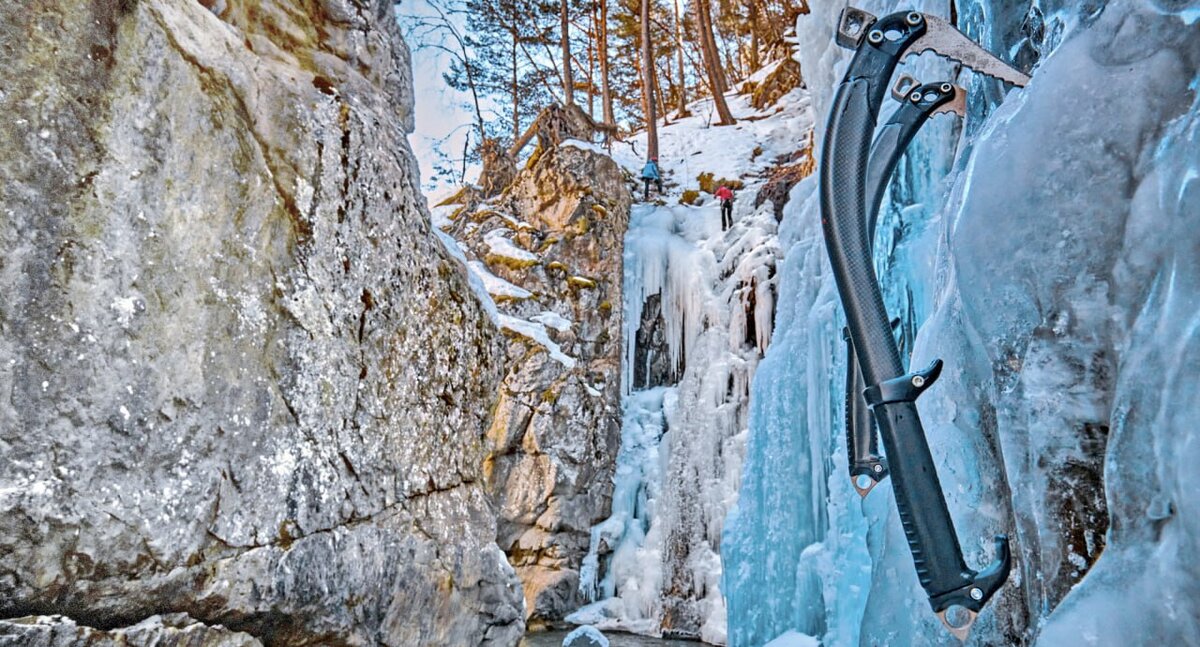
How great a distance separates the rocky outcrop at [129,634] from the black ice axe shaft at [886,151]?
2.61 meters

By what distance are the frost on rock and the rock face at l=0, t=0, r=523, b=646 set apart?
2.61 meters

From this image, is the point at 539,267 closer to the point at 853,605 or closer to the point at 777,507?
the point at 777,507

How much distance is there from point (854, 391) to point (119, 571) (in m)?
2.74

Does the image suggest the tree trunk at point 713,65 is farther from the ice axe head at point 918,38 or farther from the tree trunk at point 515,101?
the ice axe head at point 918,38

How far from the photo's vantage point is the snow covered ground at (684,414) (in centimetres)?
1018

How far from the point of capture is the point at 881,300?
6.57 ft

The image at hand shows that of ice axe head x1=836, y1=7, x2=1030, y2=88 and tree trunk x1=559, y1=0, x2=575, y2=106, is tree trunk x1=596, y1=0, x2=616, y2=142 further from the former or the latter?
ice axe head x1=836, y1=7, x2=1030, y2=88

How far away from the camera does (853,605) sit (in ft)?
14.7

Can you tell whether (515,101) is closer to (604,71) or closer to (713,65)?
(604,71)

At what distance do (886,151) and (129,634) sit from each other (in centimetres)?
321

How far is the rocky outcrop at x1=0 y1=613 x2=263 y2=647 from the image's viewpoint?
2273 mm

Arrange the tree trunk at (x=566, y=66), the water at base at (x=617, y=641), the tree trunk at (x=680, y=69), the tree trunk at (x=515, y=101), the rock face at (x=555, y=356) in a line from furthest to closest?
the tree trunk at (x=680, y=69), the tree trunk at (x=515, y=101), the tree trunk at (x=566, y=66), the rock face at (x=555, y=356), the water at base at (x=617, y=641)

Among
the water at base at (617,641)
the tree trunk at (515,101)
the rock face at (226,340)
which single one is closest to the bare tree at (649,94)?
the tree trunk at (515,101)

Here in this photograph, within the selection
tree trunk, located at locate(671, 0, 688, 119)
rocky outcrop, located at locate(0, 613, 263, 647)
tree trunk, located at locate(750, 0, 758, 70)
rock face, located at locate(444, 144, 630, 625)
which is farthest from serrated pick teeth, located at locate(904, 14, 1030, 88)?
tree trunk, located at locate(750, 0, 758, 70)
